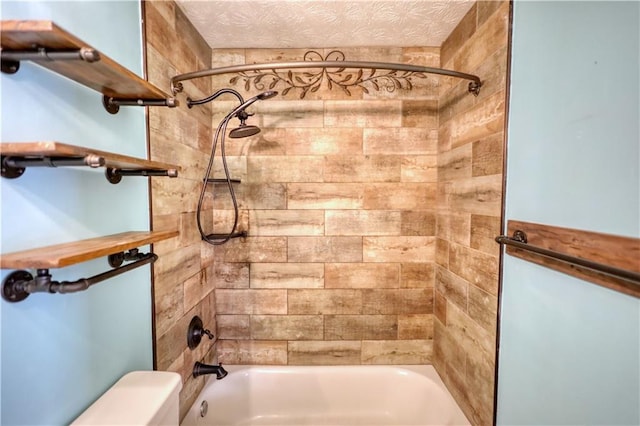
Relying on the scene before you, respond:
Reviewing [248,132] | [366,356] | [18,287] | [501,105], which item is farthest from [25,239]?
[366,356]

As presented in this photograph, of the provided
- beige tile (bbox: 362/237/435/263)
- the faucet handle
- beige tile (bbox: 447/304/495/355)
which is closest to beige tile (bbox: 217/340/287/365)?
the faucet handle

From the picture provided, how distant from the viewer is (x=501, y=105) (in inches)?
47.0

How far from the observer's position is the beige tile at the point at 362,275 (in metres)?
1.89

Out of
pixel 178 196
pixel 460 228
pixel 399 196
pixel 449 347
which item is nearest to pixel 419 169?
pixel 399 196

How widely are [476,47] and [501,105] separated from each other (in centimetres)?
43

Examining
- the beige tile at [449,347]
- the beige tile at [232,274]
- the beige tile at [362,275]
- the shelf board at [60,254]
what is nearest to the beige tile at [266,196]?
the beige tile at [232,274]

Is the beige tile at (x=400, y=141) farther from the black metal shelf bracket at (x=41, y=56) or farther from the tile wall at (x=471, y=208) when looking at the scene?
the black metal shelf bracket at (x=41, y=56)

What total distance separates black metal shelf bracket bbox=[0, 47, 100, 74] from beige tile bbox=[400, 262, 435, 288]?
181 cm

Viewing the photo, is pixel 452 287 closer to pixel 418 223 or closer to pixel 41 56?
pixel 418 223

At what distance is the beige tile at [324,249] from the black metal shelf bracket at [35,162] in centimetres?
131

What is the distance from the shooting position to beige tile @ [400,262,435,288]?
189 cm

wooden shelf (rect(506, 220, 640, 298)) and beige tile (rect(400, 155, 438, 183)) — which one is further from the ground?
beige tile (rect(400, 155, 438, 183))

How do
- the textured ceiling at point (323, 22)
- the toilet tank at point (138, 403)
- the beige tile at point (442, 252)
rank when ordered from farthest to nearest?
the beige tile at point (442, 252) < the textured ceiling at point (323, 22) < the toilet tank at point (138, 403)

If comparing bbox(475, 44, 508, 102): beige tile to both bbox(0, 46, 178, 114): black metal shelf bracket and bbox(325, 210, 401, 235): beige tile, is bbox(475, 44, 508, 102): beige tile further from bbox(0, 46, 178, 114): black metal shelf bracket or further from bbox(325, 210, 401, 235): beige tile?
bbox(0, 46, 178, 114): black metal shelf bracket
